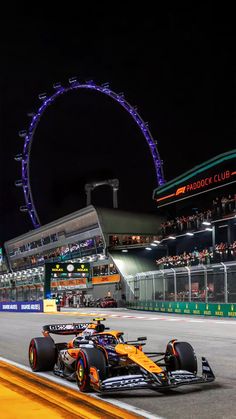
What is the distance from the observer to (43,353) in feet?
31.4

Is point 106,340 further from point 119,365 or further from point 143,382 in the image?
point 143,382

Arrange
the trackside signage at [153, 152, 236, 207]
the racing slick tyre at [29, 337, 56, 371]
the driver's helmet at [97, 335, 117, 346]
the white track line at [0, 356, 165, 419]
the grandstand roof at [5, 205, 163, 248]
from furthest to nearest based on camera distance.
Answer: the grandstand roof at [5, 205, 163, 248]
the trackside signage at [153, 152, 236, 207]
the racing slick tyre at [29, 337, 56, 371]
the driver's helmet at [97, 335, 117, 346]
the white track line at [0, 356, 165, 419]

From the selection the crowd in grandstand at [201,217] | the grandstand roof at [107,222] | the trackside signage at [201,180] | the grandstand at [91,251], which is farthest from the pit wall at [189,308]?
the grandstand roof at [107,222]

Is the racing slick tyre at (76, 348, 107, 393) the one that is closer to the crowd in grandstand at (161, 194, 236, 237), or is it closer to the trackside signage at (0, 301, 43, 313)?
the crowd in grandstand at (161, 194, 236, 237)

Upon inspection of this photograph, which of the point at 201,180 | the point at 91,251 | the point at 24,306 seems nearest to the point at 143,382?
the point at 24,306

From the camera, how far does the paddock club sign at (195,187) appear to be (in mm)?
46719

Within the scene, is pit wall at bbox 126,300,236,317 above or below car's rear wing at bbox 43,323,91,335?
below

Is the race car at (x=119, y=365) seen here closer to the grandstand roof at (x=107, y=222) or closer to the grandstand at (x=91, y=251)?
the grandstand at (x=91, y=251)

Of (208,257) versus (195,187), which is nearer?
(208,257)

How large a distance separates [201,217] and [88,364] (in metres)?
43.4

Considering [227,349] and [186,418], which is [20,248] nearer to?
[227,349]

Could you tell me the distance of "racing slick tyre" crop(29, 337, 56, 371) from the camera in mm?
9531

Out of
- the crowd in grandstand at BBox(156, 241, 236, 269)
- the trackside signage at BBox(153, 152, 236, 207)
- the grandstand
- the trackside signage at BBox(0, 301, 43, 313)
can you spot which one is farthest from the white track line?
the grandstand

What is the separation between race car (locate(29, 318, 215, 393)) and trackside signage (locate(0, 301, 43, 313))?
38.4 meters
